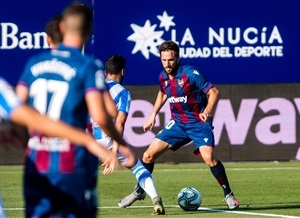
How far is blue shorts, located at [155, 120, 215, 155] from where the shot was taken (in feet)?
47.0

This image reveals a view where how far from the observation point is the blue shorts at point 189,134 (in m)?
14.3

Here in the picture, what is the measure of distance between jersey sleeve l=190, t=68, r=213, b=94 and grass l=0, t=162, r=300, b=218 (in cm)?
155

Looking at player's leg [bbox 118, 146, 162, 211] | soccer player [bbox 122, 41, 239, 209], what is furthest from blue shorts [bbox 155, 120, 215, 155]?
player's leg [bbox 118, 146, 162, 211]

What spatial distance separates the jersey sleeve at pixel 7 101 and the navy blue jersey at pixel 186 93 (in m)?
7.78

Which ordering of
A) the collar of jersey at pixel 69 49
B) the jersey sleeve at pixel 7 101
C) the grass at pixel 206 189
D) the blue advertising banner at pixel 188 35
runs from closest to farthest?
the jersey sleeve at pixel 7 101 < the collar of jersey at pixel 69 49 < the grass at pixel 206 189 < the blue advertising banner at pixel 188 35

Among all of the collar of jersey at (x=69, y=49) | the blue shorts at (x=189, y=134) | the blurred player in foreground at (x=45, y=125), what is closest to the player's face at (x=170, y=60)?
the blue shorts at (x=189, y=134)

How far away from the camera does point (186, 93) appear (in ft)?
47.8

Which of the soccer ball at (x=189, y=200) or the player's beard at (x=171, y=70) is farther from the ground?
the player's beard at (x=171, y=70)

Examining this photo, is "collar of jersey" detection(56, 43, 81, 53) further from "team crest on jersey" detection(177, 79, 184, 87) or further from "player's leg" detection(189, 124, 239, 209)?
"team crest on jersey" detection(177, 79, 184, 87)

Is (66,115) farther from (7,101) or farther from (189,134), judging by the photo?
(189,134)

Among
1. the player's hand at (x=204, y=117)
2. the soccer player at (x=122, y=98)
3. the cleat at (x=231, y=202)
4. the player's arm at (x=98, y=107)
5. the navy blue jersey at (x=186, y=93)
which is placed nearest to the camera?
the player's arm at (x=98, y=107)

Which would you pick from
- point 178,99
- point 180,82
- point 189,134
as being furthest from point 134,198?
point 180,82

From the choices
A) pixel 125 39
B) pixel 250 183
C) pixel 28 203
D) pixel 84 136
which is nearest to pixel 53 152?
pixel 28 203

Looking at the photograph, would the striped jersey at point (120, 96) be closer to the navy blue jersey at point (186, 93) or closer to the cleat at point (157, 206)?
the cleat at point (157, 206)
